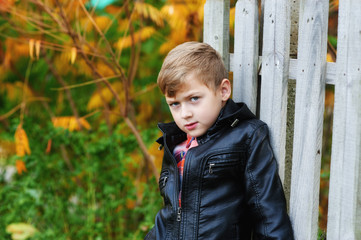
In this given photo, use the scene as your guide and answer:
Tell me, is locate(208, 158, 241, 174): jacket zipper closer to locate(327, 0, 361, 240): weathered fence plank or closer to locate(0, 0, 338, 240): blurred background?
locate(327, 0, 361, 240): weathered fence plank

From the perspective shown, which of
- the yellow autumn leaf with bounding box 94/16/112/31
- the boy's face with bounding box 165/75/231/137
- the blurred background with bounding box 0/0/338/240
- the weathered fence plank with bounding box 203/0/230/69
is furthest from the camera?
the yellow autumn leaf with bounding box 94/16/112/31

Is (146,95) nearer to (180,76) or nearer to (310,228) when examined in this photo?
(180,76)

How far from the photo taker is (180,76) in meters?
2.11

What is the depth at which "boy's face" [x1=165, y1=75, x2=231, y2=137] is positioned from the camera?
83.4 inches

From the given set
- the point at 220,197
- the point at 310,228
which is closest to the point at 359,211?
the point at 310,228

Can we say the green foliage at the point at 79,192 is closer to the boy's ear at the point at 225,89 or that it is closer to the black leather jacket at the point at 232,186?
the black leather jacket at the point at 232,186

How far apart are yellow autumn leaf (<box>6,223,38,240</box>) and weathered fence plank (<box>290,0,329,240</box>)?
8.65ft

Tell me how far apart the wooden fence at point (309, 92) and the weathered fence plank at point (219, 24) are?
0.06 ft


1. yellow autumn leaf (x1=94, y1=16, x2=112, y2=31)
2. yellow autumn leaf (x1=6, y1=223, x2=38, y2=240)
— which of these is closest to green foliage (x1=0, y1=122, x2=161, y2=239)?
yellow autumn leaf (x1=6, y1=223, x2=38, y2=240)

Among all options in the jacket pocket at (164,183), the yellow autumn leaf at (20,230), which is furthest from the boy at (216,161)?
the yellow autumn leaf at (20,230)

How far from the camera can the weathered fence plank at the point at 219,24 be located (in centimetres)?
249

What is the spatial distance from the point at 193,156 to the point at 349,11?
91 cm

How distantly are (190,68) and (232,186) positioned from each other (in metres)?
0.57

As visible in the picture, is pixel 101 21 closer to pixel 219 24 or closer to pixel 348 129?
pixel 219 24
